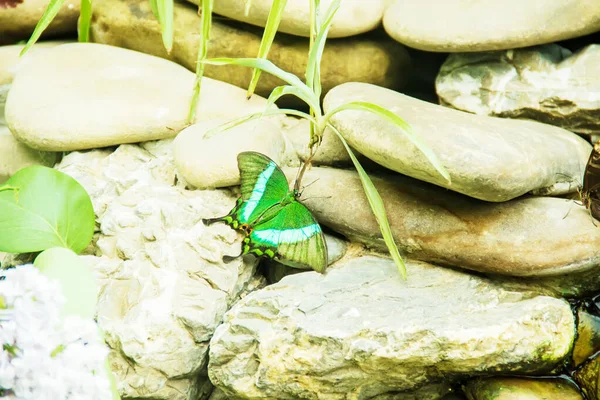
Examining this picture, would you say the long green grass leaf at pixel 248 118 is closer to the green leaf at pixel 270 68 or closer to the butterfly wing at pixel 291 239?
the green leaf at pixel 270 68

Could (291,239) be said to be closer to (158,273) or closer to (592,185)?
(158,273)

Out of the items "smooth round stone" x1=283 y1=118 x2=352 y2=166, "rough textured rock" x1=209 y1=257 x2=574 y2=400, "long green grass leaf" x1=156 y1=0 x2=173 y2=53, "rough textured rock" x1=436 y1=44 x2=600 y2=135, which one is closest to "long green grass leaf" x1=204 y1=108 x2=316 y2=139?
"smooth round stone" x1=283 y1=118 x2=352 y2=166

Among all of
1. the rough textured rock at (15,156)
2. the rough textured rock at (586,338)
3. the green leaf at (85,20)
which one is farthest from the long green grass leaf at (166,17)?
the rough textured rock at (586,338)

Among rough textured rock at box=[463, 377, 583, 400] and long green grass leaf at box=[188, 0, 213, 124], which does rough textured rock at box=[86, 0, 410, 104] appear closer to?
long green grass leaf at box=[188, 0, 213, 124]

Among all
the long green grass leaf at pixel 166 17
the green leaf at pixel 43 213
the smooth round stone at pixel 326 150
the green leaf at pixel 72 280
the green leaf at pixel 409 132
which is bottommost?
the green leaf at pixel 43 213

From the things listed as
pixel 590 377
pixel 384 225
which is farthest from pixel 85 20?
pixel 590 377

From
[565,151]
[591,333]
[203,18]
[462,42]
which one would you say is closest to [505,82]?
[462,42]
